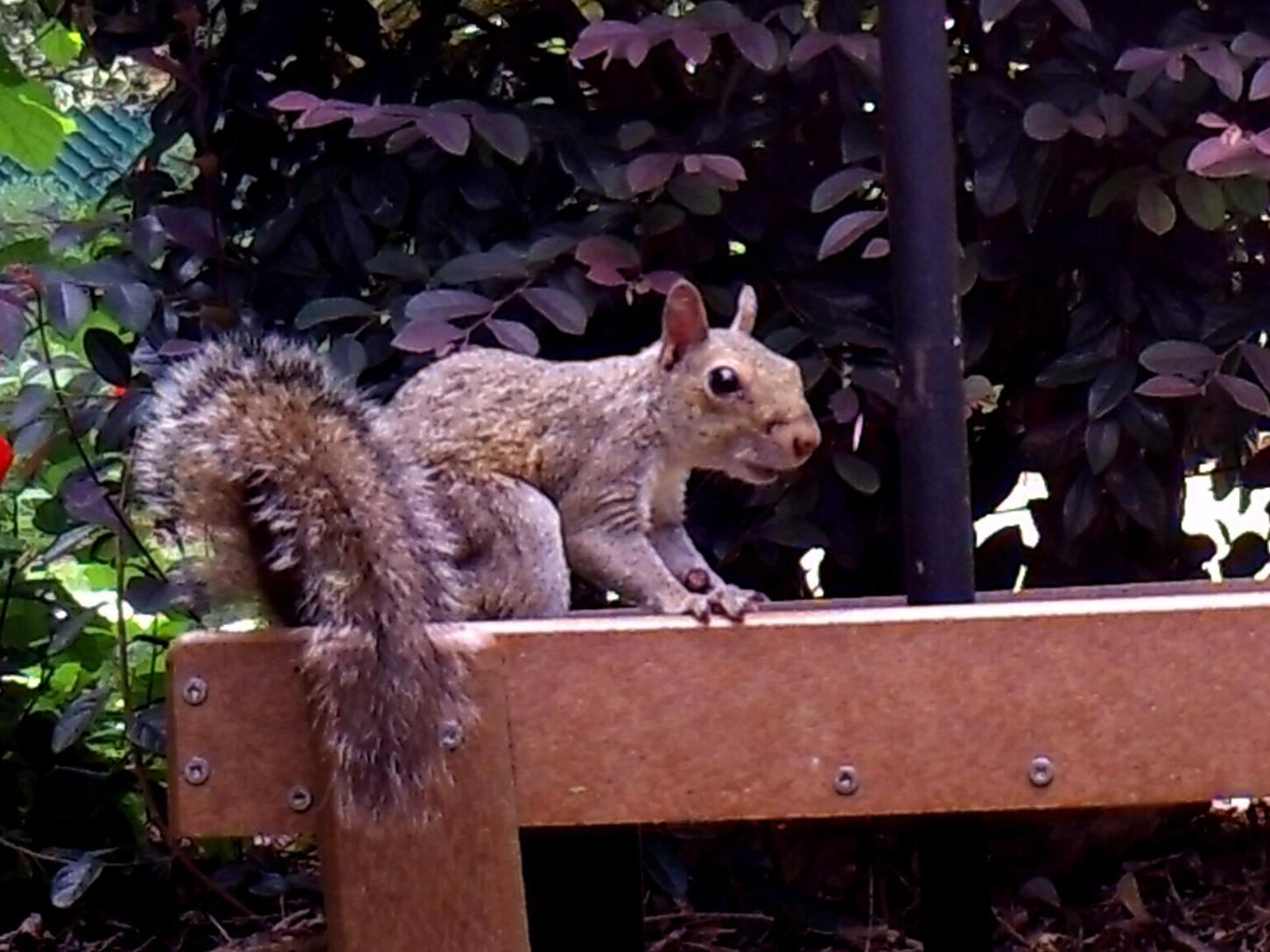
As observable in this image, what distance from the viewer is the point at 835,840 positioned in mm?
2271

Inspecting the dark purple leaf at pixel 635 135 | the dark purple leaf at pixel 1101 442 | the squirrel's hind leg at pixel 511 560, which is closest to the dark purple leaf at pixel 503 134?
the dark purple leaf at pixel 635 135

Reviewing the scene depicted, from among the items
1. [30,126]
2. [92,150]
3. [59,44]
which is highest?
[92,150]

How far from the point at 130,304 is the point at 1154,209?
99 centimetres

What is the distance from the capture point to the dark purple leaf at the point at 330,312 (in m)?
1.81

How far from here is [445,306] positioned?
1.70 m

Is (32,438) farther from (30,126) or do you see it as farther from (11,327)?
(30,126)

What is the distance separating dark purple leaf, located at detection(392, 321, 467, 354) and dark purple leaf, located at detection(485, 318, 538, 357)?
30mm

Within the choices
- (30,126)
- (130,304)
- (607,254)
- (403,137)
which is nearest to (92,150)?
(30,126)

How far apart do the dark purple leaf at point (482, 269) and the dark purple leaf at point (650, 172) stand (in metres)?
0.14

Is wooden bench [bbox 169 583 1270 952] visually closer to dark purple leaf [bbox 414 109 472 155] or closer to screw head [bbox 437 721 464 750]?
screw head [bbox 437 721 464 750]

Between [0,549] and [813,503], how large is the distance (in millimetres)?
990

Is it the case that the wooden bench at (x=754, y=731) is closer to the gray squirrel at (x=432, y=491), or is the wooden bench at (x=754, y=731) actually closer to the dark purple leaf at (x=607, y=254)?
the gray squirrel at (x=432, y=491)

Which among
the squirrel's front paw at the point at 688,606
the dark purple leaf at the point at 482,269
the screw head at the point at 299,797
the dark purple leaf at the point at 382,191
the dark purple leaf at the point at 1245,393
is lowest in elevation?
the screw head at the point at 299,797

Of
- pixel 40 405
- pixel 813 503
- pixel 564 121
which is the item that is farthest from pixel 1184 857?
pixel 40 405
